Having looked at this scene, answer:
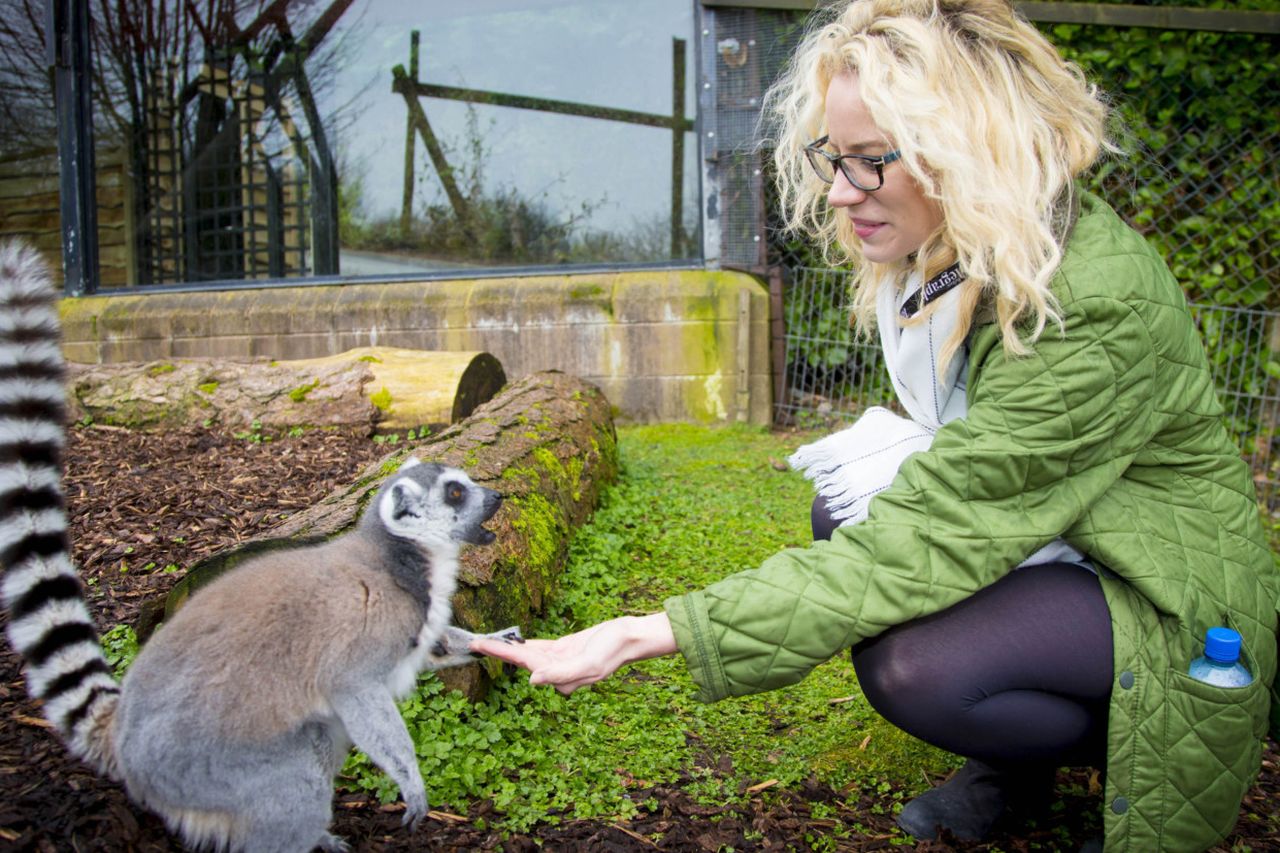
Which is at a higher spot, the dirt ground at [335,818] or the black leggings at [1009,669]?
the black leggings at [1009,669]

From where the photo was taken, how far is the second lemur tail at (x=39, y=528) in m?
2.04

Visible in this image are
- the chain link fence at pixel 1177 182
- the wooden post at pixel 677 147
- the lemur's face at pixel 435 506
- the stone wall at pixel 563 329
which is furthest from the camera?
the wooden post at pixel 677 147

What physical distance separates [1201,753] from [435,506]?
1.74m

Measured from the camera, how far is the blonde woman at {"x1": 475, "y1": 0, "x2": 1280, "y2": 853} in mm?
1984

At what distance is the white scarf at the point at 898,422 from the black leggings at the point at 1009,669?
5.3 inches

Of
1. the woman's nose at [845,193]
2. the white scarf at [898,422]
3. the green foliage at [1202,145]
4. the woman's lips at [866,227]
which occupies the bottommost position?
the white scarf at [898,422]

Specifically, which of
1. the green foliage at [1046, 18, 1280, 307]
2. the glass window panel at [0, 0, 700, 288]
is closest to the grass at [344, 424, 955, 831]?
the glass window panel at [0, 0, 700, 288]

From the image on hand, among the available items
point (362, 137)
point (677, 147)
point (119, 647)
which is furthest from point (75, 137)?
point (119, 647)

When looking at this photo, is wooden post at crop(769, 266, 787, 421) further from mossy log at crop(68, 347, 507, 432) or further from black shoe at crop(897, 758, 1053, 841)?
black shoe at crop(897, 758, 1053, 841)

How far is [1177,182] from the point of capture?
249 inches

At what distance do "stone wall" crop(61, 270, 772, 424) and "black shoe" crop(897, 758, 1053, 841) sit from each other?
4555 mm

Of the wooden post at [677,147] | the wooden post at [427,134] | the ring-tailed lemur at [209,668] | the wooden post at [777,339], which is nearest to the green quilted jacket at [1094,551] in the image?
the ring-tailed lemur at [209,668]

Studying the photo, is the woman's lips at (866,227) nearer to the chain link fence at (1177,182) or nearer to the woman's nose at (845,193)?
the woman's nose at (845,193)

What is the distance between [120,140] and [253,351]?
238cm
